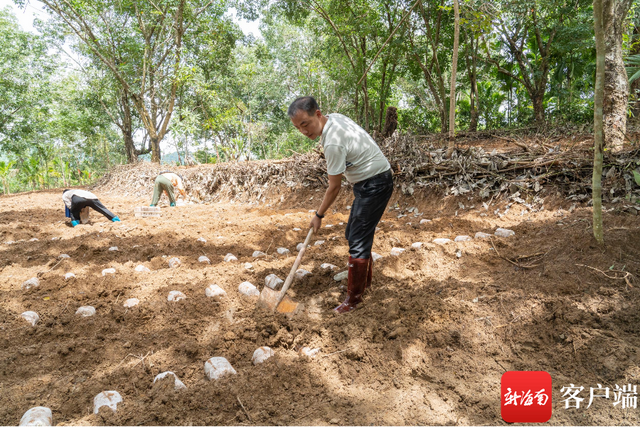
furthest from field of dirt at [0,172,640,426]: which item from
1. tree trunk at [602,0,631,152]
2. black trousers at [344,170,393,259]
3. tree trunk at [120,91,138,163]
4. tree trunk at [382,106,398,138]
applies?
tree trunk at [120,91,138,163]

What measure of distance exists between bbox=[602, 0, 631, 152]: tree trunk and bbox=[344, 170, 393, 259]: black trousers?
3.15 meters

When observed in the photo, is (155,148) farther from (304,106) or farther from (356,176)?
(356,176)

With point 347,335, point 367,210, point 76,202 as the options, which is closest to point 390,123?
point 367,210

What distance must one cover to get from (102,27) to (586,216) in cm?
1609

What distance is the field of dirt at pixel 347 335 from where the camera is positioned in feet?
4.71

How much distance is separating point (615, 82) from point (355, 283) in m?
4.09

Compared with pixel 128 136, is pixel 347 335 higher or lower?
lower

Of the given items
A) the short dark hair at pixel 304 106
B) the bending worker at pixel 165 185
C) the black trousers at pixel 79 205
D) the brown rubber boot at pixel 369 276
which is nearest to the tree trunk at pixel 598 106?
the brown rubber boot at pixel 369 276

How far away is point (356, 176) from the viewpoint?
240 cm

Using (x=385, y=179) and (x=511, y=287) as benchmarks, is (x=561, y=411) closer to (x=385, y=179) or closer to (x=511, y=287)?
(x=511, y=287)

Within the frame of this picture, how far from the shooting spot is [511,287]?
211 centimetres

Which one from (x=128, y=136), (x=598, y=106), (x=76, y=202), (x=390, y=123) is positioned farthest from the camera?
(x=128, y=136)

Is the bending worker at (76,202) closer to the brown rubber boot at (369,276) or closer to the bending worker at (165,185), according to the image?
the bending worker at (165,185)

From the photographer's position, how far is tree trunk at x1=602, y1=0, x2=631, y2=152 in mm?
3777
